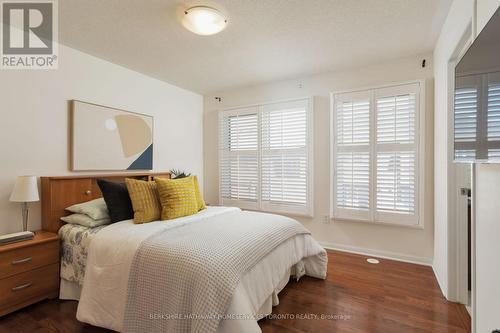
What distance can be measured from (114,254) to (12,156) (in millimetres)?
1531

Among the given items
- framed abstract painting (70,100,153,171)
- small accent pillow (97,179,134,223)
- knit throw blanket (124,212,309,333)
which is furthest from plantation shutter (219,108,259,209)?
knit throw blanket (124,212,309,333)

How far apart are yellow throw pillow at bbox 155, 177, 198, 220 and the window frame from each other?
6.54 feet

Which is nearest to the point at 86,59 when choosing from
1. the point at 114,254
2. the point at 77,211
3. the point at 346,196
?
the point at 77,211

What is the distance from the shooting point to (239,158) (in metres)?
4.32

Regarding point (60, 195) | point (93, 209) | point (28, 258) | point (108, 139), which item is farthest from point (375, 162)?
point (28, 258)

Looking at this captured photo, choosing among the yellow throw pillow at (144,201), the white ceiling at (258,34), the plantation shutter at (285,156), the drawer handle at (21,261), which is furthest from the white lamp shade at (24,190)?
the plantation shutter at (285,156)

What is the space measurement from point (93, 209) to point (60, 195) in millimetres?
432

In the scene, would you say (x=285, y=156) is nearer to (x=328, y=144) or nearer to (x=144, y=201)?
(x=328, y=144)

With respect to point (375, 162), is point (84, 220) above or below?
below

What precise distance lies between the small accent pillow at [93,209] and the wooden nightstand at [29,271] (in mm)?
283

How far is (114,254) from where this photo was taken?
6.01ft

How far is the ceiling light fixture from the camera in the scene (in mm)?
2062

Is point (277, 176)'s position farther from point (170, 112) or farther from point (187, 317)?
point (187, 317)

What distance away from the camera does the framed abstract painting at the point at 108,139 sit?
111 inches
